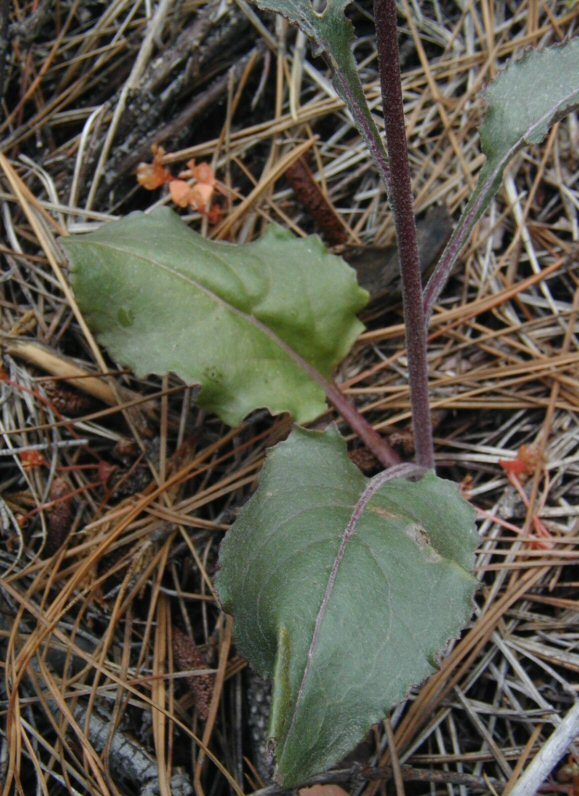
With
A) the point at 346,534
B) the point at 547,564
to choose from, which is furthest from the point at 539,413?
the point at 346,534

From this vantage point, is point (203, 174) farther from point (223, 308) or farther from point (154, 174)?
point (223, 308)

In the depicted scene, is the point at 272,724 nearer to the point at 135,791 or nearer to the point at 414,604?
the point at 414,604

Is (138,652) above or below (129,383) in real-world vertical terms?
below

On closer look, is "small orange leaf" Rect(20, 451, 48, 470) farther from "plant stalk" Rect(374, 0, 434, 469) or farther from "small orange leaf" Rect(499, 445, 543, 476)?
"small orange leaf" Rect(499, 445, 543, 476)

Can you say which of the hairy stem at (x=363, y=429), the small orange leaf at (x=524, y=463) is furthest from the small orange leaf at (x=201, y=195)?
the small orange leaf at (x=524, y=463)

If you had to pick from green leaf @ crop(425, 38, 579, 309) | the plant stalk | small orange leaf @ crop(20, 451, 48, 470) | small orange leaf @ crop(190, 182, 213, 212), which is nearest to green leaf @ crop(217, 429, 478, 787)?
the plant stalk

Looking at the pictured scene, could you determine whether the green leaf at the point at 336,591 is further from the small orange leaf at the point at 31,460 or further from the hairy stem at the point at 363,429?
the small orange leaf at the point at 31,460

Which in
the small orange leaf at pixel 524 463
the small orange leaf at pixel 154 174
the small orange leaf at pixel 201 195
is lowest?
the small orange leaf at pixel 524 463
